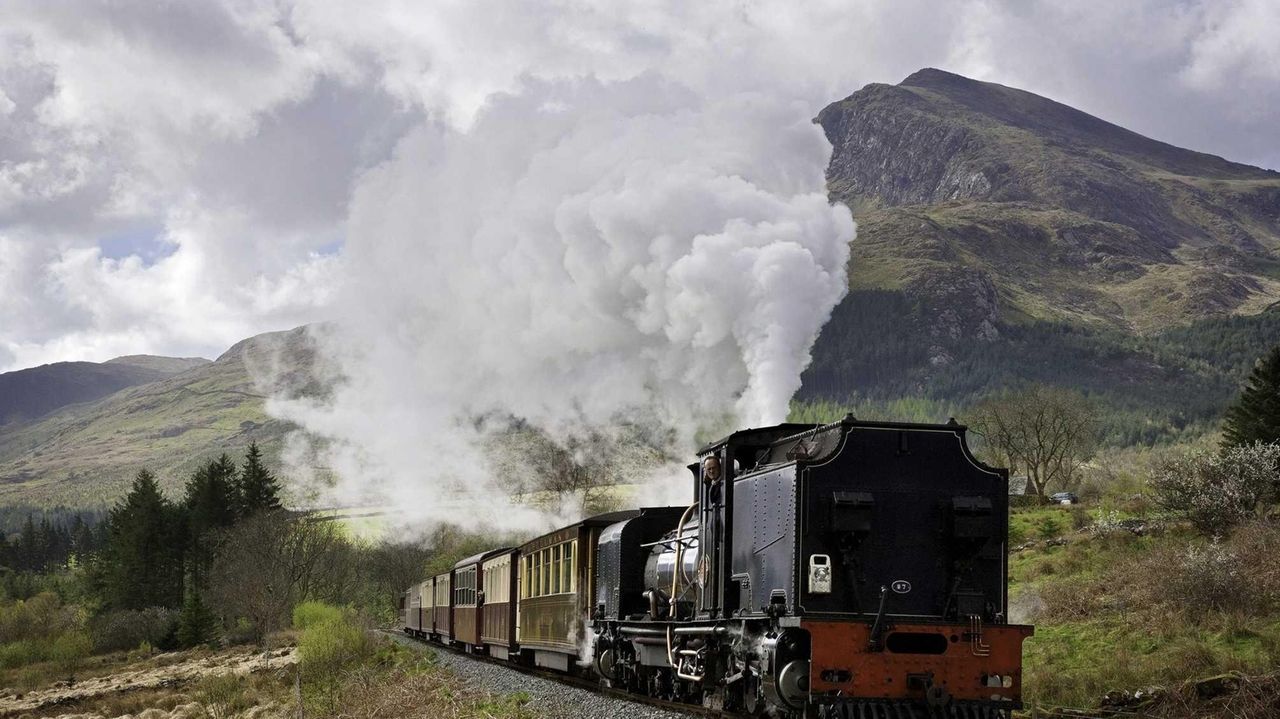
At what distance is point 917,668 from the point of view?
11.6 meters

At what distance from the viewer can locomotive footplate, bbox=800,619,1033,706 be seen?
1140 cm

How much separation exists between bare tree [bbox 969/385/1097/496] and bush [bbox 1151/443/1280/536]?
3598 cm

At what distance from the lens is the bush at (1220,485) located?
96.3 feet

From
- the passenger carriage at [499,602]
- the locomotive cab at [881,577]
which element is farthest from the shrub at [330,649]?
the locomotive cab at [881,577]

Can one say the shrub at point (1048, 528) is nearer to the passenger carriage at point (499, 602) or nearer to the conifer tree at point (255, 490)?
the passenger carriage at point (499, 602)

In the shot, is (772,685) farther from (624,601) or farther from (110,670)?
(110,670)

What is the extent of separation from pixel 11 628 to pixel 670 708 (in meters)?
57.3

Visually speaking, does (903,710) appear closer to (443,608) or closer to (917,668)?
(917,668)

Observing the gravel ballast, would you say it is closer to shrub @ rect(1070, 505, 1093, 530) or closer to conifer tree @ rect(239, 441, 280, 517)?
shrub @ rect(1070, 505, 1093, 530)

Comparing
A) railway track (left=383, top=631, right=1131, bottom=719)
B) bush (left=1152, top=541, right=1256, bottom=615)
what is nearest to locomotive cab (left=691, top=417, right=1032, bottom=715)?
railway track (left=383, top=631, right=1131, bottom=719)

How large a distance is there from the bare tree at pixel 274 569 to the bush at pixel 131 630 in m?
2.76

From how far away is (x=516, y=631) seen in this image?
26297mm

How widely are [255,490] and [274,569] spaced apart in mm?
12923

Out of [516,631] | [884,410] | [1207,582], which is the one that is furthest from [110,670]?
[884,410]
